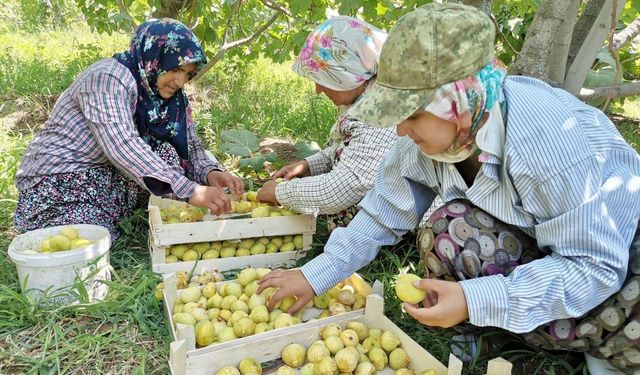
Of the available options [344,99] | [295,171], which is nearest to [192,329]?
[344,99]

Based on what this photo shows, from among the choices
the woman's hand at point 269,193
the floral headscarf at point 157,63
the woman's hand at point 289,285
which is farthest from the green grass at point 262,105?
the woman's hand at point 289,285

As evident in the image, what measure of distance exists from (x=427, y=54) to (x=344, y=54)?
39.8 inches

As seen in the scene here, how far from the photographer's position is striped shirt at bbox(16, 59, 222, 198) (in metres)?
2.41

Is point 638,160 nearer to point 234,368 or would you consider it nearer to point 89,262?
point 234,368

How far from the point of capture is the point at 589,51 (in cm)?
253

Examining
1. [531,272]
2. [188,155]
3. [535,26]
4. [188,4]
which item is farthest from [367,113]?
[188,4]

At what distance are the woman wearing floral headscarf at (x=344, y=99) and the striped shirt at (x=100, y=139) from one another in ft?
1.76

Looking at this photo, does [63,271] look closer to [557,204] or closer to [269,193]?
[269,193]

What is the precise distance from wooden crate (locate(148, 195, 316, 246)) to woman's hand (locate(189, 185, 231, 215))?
0.19 ft

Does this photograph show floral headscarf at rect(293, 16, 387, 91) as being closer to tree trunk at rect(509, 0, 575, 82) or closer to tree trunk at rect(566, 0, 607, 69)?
tree trunk at rect(509, 0, 575, 82)

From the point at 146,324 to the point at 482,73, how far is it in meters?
1.51

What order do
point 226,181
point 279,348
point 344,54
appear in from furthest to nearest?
point 226,181 < point 344,54 < point 279,348

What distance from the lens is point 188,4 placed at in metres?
4.52

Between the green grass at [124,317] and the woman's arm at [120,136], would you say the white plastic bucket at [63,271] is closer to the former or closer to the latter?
the green grass at [124,317]
